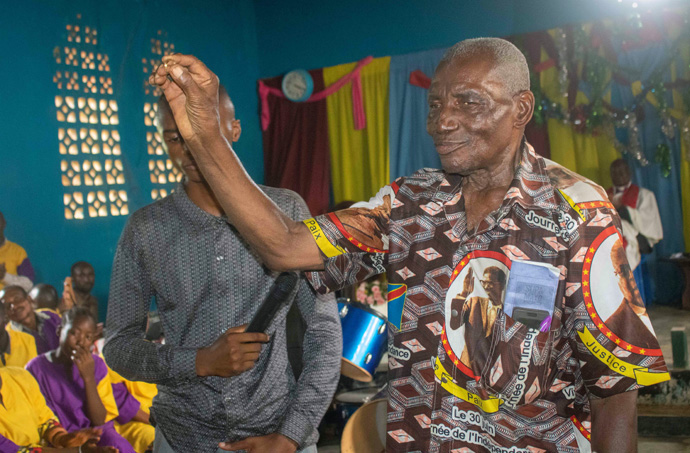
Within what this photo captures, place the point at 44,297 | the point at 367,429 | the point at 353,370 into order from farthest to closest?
the point at 44,297 < the point at 353,370 < the point at 367,429

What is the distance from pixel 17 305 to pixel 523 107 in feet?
13.9

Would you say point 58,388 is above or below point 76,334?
below

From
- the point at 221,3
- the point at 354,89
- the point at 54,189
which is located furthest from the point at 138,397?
the point at 221,3

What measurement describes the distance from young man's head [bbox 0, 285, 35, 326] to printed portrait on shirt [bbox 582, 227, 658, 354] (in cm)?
427

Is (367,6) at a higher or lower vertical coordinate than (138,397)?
higher

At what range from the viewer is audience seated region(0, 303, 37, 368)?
158 inches

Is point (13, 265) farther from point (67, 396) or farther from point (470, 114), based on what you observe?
point (470, 114)

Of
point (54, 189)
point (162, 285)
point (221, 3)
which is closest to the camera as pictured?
point (162, 285)

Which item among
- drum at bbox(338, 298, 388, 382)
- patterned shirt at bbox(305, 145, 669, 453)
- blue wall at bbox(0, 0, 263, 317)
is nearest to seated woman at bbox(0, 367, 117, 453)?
drum at bbox(338, 298, 388, 382)

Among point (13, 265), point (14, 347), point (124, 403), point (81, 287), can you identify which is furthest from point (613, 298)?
point (81, 287)

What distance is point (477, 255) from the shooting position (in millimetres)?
1100

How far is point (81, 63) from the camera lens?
5.86m

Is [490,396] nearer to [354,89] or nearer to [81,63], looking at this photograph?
[81,63]

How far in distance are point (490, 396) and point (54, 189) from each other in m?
5.29
